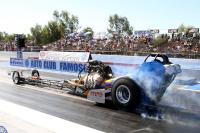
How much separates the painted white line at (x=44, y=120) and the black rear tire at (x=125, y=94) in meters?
1.55

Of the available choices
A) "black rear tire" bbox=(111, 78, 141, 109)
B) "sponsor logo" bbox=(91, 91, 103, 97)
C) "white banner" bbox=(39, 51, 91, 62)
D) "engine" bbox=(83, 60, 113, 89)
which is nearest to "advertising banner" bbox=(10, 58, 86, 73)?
→ "white banner" bbox=(39, 51, 91, 62)

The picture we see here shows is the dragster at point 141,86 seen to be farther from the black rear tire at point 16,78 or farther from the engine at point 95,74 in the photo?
the black rear tire at point 16,78

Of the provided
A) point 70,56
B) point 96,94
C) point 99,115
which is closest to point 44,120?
point 99,115

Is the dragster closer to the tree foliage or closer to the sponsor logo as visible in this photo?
the sponsor logo

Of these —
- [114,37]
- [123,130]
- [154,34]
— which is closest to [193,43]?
[154,34]

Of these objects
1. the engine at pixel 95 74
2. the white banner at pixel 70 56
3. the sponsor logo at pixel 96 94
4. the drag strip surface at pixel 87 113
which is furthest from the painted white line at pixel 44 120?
the white banner at pixel 70 56

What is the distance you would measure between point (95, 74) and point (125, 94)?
1681 millimetres

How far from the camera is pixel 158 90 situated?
7891 mm

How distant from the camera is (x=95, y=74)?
966 cm

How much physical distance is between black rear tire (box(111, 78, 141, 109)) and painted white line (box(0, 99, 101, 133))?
155cm

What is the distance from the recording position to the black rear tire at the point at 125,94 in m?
7.97

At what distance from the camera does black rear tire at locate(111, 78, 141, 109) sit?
7969mm

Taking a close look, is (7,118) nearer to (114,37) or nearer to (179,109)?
(179,109)

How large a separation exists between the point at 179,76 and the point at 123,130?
265cm
